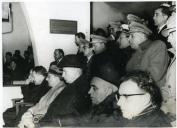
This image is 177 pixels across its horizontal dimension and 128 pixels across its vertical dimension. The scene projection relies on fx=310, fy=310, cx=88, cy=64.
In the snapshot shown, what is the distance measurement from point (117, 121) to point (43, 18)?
499 mm

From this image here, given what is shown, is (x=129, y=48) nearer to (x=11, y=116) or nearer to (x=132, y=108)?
(x=132, y=108)

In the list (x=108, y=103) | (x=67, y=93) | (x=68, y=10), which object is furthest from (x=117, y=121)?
(x=68, y=10)

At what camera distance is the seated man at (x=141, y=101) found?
942 mm

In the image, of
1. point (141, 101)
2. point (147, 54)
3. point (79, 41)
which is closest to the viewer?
point (141, 101)

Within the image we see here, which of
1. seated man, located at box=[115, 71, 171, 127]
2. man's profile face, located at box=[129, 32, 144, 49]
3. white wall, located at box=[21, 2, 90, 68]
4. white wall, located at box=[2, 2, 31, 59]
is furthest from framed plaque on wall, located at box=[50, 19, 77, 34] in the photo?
seated man, located at box=[115, 71, 171, 127]

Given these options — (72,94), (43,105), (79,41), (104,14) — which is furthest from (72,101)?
(104,14)

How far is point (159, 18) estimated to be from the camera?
1153 millimetres

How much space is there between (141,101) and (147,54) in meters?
0.22

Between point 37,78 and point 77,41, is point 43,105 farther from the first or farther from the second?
point 77,41

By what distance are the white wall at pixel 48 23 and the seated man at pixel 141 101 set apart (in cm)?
34

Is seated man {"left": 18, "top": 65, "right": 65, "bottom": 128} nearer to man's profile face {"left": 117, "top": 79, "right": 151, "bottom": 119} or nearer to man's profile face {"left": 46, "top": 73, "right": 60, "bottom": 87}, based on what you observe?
man's profile face {"left": 46, "top": 73, "right": 60, "bottom": 87}

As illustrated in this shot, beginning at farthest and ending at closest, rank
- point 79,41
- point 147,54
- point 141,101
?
point 79,41 < point 147,54 < point 141,101

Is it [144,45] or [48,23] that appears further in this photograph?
[48,23]

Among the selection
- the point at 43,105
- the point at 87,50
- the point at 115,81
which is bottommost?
the point at 43,105
